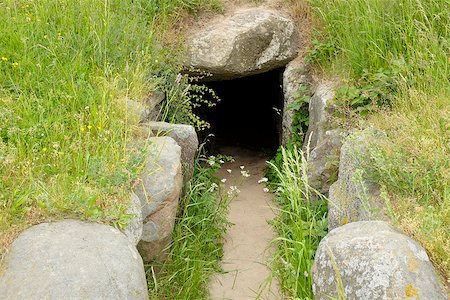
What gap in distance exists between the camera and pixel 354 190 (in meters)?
4.62

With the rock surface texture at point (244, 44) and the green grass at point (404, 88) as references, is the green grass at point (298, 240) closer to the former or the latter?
the green grass at point (404, 88)

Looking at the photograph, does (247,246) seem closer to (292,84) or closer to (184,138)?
(184,138)

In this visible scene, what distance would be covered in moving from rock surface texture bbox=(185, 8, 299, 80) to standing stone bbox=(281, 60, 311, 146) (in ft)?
0.64

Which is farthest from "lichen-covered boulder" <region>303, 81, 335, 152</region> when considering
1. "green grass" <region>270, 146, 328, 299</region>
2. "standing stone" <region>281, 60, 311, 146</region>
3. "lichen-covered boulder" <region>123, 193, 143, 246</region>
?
"lichen-covered boulder" <region>123, 193, 143, 246</region>

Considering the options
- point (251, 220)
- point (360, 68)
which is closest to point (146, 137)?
point (251, 220)

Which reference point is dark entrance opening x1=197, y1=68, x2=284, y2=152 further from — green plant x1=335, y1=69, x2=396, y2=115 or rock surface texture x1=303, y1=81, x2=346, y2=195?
green plant x1=335, y1=69, x2=396, y2=115

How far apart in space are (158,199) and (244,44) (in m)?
2.87

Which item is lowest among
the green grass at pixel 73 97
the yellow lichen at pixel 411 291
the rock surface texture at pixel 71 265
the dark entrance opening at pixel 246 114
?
the dark entrance opening at pixel 246 114

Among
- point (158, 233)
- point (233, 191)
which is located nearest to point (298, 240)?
point (158, 233)

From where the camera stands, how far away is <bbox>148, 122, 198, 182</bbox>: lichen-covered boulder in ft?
18.4

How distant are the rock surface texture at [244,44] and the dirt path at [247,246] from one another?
1.51 meters

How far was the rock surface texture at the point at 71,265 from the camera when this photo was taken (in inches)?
134

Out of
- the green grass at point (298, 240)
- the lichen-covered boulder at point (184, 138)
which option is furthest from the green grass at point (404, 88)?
the lichen-covered boulder at point (184, 138)

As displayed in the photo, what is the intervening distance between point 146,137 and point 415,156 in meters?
2.37
